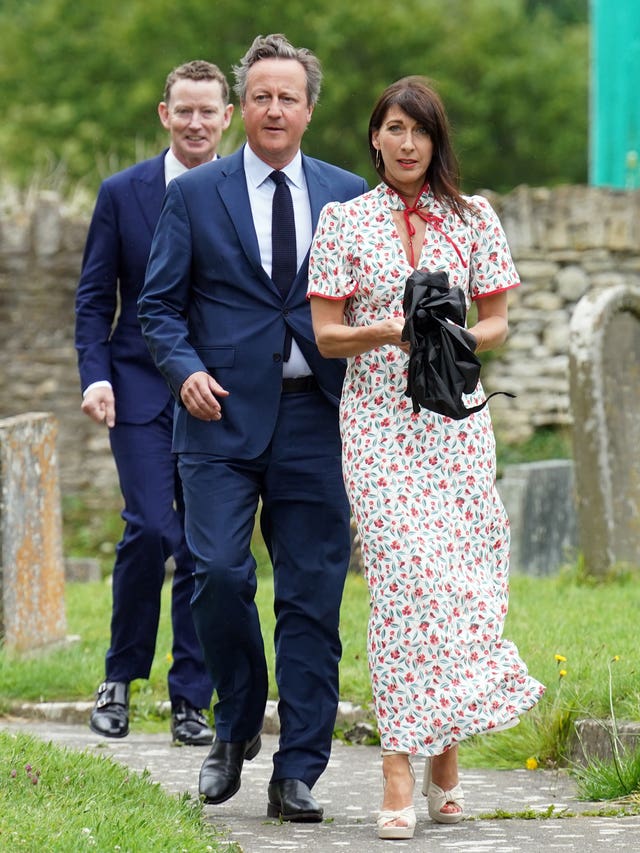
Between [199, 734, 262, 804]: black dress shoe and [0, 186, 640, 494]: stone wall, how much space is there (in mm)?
11886

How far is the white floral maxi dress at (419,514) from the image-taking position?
4617mm

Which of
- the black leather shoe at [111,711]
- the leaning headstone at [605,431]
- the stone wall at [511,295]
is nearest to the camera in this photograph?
the black leather shoe at [111,711]

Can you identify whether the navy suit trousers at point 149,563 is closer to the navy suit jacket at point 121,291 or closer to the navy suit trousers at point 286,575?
the navy suit jacket at point 121,291

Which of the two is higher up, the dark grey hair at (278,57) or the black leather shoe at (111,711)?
the dark grey hair at (278,57)

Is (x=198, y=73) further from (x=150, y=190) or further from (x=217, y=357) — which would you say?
(x=217, y=357)

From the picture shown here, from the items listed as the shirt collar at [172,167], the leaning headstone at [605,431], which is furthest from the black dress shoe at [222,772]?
the leaning headstone at [605,431]

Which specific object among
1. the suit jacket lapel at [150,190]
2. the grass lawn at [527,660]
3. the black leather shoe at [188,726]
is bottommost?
the black leather shoe at [188,726]

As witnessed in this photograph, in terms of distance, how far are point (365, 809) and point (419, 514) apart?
3.23 ft

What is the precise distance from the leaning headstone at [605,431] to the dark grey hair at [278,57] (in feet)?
13.8

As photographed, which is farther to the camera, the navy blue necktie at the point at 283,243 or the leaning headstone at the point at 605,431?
the leaning headstone at the point at 605,431

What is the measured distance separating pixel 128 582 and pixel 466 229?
2090 millimetres

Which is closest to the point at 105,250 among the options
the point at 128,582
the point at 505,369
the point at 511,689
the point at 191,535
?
the point at 128,582

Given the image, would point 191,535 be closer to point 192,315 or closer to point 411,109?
point 192,315

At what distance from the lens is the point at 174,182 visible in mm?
5211
